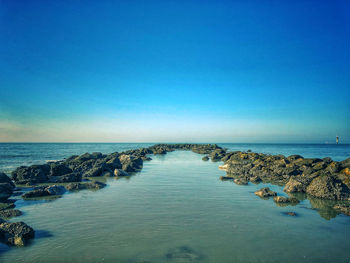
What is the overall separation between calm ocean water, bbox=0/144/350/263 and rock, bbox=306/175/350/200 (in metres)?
0.91

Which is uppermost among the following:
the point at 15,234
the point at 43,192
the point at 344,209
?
the point at 15,234

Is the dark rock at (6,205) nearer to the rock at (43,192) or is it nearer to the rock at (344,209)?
the rock at (43,192)

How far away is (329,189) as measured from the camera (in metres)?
9.95

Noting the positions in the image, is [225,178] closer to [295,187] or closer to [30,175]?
[295,187]

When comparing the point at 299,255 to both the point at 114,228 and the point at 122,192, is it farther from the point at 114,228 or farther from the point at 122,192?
the point at 122,192

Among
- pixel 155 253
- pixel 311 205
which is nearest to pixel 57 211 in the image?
pixel 155 253

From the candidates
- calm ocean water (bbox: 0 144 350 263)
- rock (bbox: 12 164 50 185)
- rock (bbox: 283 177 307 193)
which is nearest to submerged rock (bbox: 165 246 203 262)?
calm ocean water (bbox: 0 144 350 263)

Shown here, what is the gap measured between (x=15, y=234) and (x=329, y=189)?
1262 centimetres

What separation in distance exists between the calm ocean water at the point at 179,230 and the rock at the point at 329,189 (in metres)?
0.91

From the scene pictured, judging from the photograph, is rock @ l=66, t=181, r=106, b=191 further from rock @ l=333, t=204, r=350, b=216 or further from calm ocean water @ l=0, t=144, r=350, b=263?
rock @ l=333, t=204, r=350, b=216

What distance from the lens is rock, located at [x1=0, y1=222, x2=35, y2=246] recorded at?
208 inches

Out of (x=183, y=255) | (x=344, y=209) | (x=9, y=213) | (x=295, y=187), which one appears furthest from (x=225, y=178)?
(x=9, y=213)

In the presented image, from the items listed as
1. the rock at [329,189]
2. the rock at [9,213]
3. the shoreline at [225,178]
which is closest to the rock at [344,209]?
the shoreline at [225,178]

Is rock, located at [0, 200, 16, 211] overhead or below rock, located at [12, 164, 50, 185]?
below
